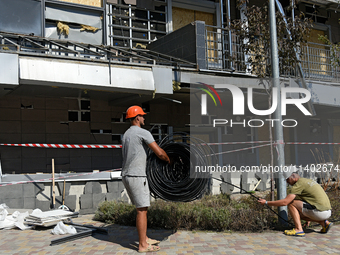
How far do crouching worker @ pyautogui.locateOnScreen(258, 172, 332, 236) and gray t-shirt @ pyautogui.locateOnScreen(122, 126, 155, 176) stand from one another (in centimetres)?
239

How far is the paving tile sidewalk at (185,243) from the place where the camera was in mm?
5559

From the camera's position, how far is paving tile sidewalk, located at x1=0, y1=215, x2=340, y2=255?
18.2ft

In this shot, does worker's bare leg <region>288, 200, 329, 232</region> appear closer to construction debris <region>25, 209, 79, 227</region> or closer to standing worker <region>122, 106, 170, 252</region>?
standing worker <region>122, 106, 170, 252</region>

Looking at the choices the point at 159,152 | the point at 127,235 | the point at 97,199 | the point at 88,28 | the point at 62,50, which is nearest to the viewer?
the point at 159,152

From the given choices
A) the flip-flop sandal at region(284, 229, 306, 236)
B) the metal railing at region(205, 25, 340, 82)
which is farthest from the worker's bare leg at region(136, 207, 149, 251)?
the metal railing at region(205, 25, 340, 82)

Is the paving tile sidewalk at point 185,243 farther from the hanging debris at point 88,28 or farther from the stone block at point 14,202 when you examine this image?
the hanging debris at point 88,28

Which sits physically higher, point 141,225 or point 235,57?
point 235,57

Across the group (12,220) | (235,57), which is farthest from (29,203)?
(235,57)

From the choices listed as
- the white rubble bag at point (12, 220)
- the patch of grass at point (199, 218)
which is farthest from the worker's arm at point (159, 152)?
the white rubble bag at point (12, 220)

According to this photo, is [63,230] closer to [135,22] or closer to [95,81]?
[95,81]

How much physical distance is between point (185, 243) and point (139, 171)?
1.51m

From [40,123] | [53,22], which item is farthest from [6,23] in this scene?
[40,123]

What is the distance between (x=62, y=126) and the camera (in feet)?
38.9

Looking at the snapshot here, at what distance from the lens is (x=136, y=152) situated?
547cm
